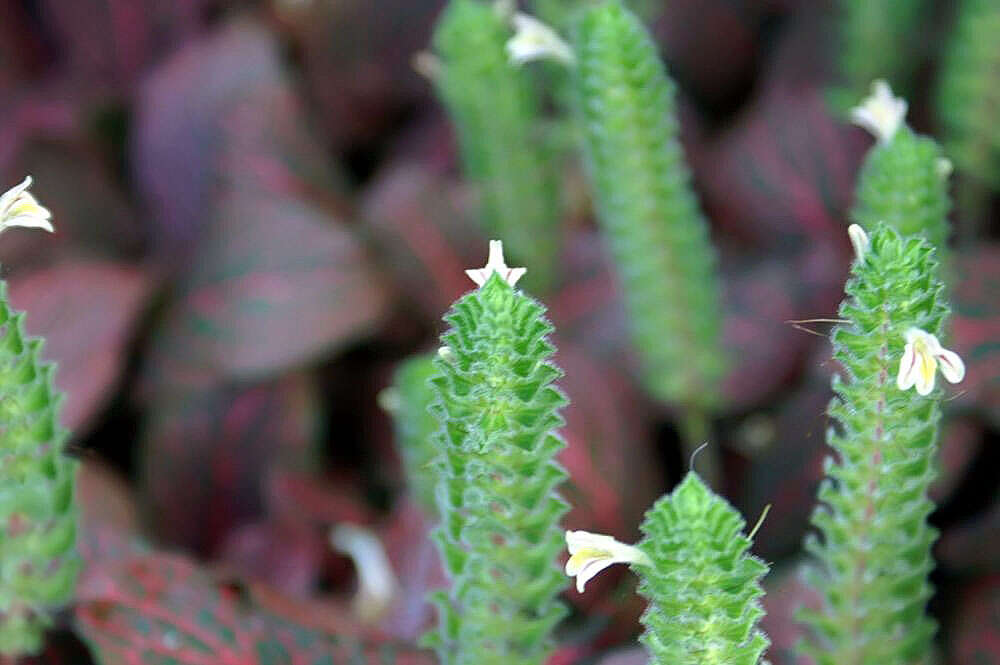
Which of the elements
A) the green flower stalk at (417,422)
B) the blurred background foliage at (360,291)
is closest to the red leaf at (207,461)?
the blurred background foliage at (360,291)

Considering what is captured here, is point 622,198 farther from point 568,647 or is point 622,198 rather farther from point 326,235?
point 326,235

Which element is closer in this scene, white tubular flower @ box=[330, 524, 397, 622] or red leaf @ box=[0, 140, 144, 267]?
white tubular flower @ box=[330, 524, 397, 622]

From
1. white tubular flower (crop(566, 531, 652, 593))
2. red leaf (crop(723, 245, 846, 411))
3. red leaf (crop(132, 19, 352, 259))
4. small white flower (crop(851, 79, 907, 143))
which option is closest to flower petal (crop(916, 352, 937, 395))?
white tubular flower (crop(566, 531, 652, 593))

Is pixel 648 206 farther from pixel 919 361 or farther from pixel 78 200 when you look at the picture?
pixel 78 200

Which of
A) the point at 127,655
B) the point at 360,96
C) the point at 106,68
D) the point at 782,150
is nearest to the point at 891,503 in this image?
the point at 127,655

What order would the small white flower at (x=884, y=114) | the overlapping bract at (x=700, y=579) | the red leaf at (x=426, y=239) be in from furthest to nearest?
the red leaf at (x=426, y=239) → the small white flower at (x=884, y=114) → the overlapping bract at (x=700, y=579)

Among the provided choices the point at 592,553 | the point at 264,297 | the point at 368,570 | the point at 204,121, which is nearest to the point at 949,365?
the point at 592,553

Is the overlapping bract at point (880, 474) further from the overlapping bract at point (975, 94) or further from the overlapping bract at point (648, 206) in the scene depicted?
the overlapping bract at point (975, 94)

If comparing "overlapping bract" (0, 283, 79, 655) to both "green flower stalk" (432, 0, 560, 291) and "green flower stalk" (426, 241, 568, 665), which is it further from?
"green flower stalk" (432, 0, 560, 291)
